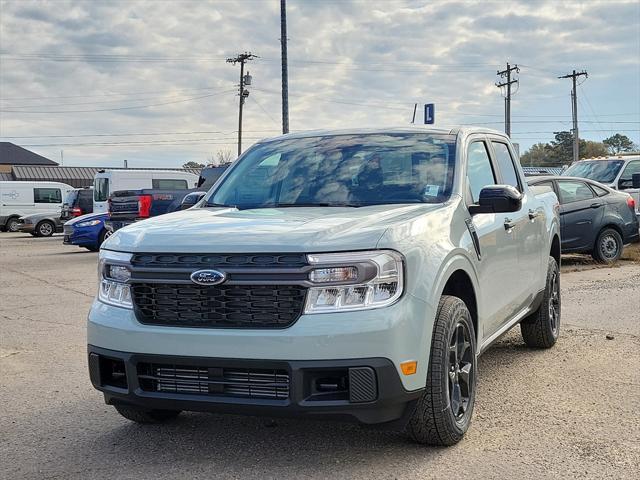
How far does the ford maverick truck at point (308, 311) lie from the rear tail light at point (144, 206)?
12.4 meters

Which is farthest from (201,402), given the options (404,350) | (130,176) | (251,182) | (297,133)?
(130,176)

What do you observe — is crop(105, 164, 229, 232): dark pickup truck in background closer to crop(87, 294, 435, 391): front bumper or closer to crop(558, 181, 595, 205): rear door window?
crop(558, 181, 595, 205): rear door window

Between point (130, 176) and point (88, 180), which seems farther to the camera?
point (88, 180)

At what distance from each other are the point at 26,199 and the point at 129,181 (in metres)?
10.9

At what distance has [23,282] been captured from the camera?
12594 millimetres

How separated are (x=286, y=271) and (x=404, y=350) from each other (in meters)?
0.67

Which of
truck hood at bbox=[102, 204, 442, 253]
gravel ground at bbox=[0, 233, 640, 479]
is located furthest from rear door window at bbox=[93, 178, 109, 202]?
truck hood at bbox=[102, 204, 442, 253]

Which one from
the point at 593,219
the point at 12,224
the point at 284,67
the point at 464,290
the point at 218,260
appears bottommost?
the point at 12,224

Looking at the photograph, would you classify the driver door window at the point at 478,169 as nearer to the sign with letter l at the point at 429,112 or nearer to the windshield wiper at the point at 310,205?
the windshield wiper at the point at 310,205

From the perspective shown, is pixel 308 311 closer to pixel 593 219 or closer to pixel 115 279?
pixel 115 279

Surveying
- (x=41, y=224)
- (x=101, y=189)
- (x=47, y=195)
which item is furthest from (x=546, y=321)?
(x=47, y=195)

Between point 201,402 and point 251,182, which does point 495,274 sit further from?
point 201,402

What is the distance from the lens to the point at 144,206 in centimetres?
1667

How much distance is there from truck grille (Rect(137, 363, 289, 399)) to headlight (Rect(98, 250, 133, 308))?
0.39 m
